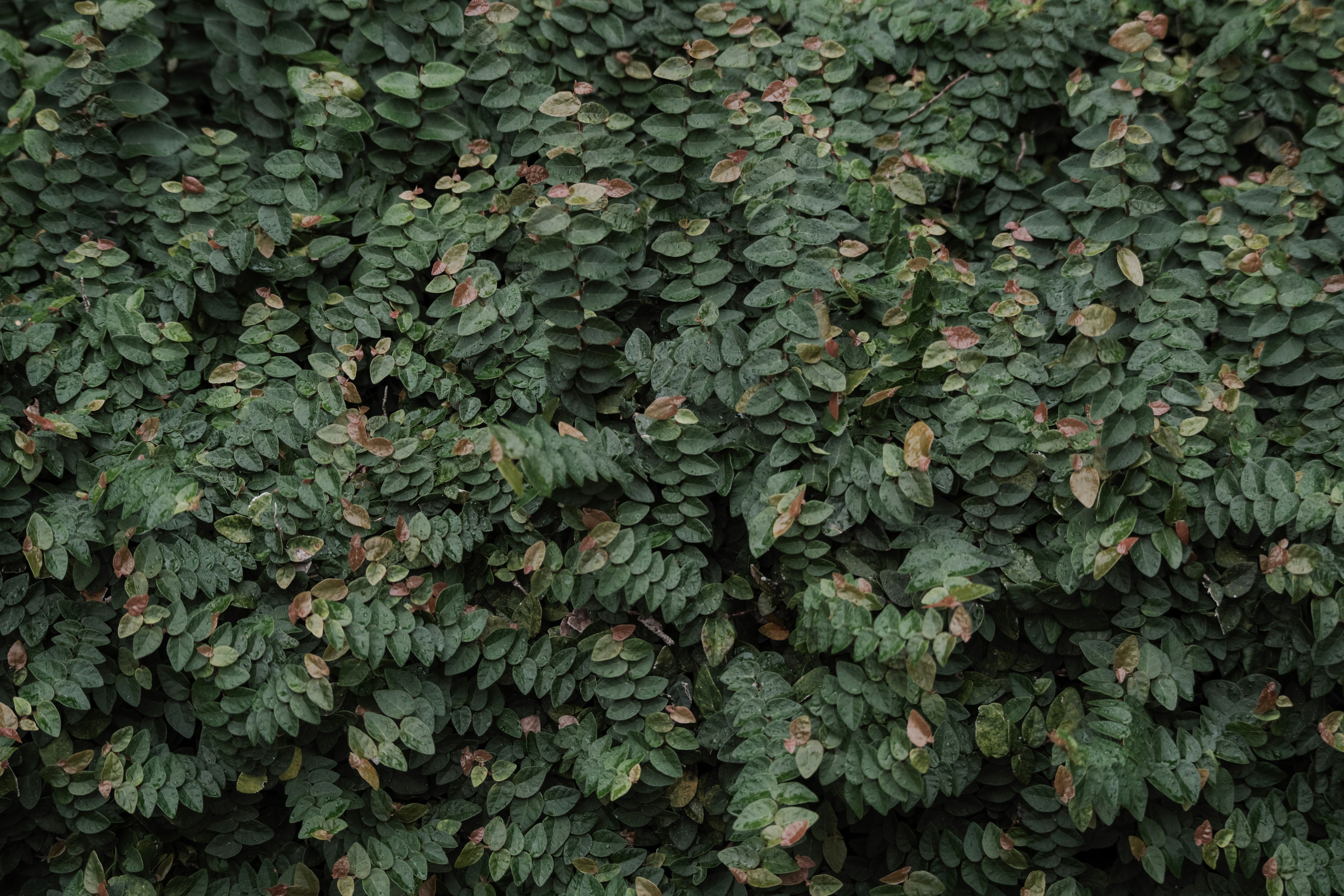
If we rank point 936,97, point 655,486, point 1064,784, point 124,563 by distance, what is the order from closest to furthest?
point 1064,784 → point 124,563 → point 655,486 → point 936,97

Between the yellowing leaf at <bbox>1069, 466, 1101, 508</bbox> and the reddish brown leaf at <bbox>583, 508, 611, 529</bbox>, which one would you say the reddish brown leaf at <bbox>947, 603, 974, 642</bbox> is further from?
the reddish brown leaf at <bbox>583, 508, 611, 529</bbox>

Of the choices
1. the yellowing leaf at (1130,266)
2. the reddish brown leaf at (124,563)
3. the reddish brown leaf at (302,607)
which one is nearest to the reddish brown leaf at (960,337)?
the yellowing leaf at (1130,266)

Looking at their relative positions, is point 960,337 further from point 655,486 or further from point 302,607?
point 302,607

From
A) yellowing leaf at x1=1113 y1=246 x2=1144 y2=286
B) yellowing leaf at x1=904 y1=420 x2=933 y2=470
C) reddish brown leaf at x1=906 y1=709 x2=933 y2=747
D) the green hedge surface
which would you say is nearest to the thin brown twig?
the green hedge surface

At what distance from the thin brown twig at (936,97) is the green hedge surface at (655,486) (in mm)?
163

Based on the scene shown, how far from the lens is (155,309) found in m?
2.50

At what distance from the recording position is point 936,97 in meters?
2.70

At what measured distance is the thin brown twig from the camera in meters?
2.69

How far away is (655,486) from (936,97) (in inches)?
52.1

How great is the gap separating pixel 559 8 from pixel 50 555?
5.73 feet

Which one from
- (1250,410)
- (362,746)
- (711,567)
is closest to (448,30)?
(711,567)

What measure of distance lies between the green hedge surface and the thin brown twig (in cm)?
16

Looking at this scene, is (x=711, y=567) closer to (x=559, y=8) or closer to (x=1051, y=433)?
(x=1051, y=433)

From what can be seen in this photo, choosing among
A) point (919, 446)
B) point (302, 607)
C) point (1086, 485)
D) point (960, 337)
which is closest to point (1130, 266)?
point (960, 337)
